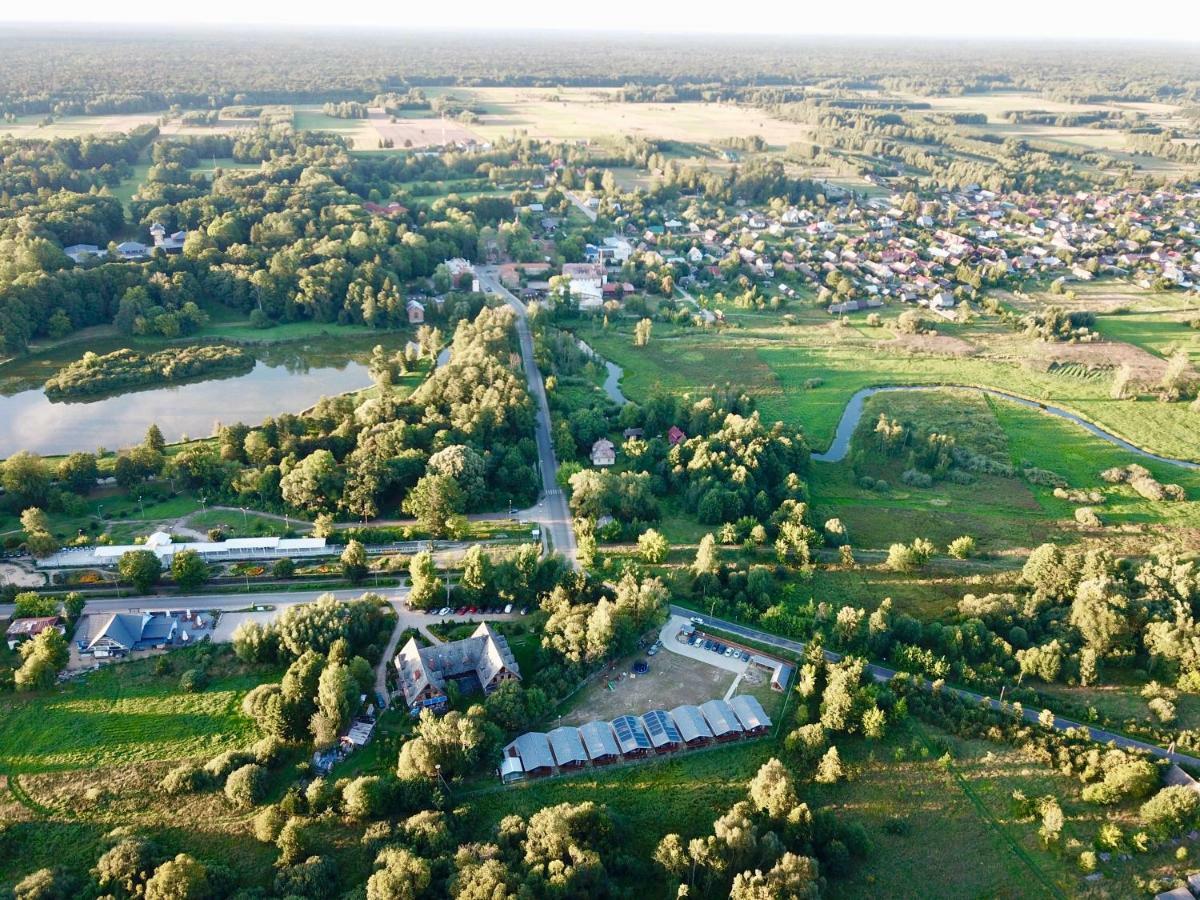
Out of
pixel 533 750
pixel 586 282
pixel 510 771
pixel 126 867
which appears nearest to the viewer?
pixel 126 867

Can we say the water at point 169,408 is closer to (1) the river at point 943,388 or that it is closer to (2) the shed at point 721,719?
(1) the river at point 943,388

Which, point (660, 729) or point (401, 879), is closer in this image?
point (401, 879)

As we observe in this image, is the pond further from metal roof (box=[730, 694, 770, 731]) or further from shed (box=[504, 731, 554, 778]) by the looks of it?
metal roof (box=[730, 694, 770, 731])

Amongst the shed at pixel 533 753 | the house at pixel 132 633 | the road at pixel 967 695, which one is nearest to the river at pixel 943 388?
the road at pixel 967 695

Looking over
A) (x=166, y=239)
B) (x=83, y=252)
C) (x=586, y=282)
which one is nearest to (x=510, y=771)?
(x=586, y=282)

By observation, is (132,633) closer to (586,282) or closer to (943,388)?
(586,282)

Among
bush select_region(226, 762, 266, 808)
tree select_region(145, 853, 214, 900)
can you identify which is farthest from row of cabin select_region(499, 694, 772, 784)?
tree select_region(145, 853, 214, 900)
